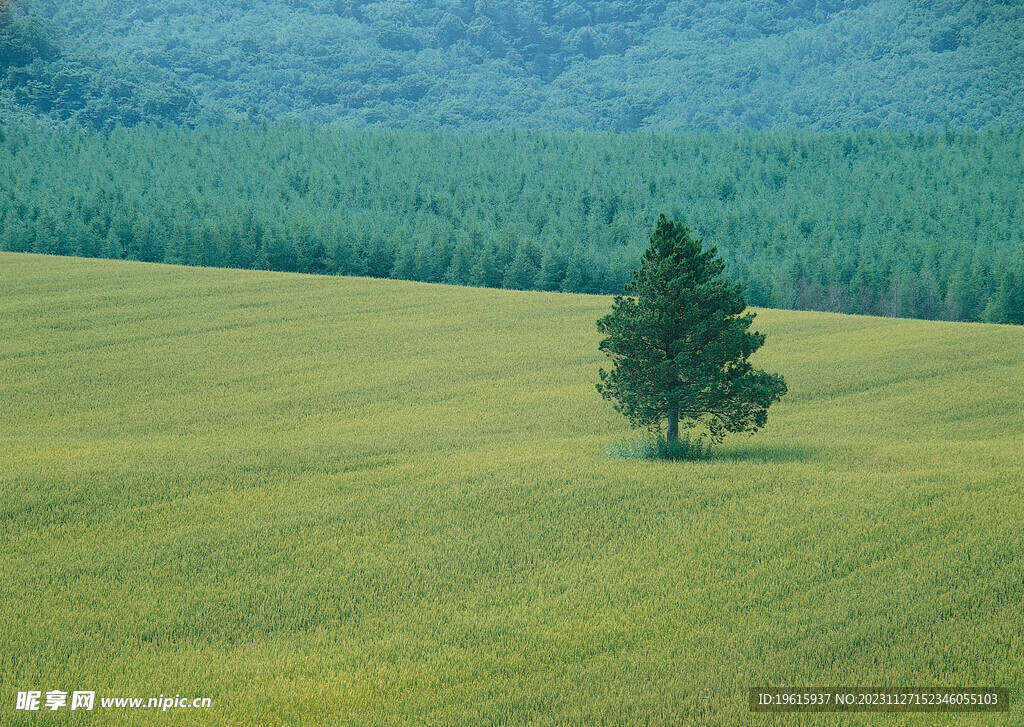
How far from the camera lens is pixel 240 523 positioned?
752 inches

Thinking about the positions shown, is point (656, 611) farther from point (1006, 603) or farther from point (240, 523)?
point (240, 523)

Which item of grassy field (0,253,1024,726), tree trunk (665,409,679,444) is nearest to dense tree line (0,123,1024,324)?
grassy field (0,253,1024,726)

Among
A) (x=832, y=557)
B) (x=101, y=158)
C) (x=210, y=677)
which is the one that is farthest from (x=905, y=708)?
(x=101, y=158)

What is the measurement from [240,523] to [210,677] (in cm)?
682

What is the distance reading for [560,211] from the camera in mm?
156000

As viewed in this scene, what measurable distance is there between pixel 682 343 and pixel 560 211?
438ft

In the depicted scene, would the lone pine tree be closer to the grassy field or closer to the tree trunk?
the tree trunk

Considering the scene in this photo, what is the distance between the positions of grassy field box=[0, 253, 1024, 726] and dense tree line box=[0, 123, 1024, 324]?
6302 cm

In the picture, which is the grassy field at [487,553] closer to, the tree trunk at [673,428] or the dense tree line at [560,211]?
the tree trunk at [673,428]

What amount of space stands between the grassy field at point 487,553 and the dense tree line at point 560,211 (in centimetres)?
6302

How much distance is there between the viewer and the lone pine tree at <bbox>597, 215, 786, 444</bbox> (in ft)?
79.8

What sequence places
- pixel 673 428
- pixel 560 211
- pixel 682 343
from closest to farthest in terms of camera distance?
pixel 682 343, pixel 673 428, pixel 560 211

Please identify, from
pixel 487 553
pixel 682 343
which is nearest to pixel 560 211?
pixel 682 343

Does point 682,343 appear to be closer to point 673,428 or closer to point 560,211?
point 673,428
